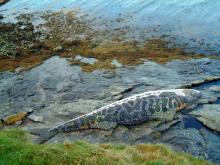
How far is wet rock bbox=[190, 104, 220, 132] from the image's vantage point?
1578cm

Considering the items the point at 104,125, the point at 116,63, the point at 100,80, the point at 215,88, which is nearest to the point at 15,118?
the point at 104,125

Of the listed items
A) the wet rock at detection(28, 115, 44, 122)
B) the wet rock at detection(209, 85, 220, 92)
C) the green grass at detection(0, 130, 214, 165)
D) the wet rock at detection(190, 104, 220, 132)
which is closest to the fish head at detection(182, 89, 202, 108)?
the wet rock at detection(190, 104, 220, 132)

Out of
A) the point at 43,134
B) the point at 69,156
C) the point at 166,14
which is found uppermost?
the point at 69,156

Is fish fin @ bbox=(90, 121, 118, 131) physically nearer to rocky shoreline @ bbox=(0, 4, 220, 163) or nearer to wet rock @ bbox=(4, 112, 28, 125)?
rocky shoreline @ bbox=(0, 4, 220, 163)

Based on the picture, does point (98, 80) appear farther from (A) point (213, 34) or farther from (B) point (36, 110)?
(A) point (213, 34)

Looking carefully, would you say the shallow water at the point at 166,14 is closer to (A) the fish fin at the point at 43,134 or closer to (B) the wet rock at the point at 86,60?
(B) the wet rock at the point at 86,60

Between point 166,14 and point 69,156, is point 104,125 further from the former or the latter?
point 166,14

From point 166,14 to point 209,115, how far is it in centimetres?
1884

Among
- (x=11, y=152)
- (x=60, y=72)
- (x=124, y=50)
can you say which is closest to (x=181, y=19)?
(x=124, y=50)

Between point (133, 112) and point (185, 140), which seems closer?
point (185, 140)

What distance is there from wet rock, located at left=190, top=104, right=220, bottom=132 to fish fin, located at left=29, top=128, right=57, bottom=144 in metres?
5.90

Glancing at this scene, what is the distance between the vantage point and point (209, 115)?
16.5 meters

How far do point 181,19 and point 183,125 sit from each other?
17398 mm

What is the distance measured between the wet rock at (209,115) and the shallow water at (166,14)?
7.67 meters
